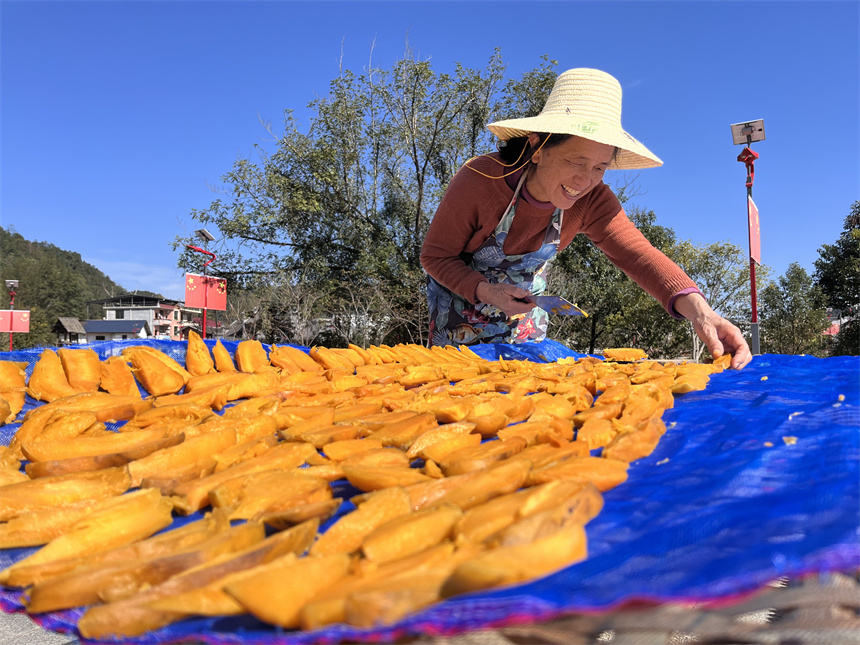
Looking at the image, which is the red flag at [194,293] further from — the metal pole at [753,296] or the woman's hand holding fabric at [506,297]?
the metal pole at [753,296]

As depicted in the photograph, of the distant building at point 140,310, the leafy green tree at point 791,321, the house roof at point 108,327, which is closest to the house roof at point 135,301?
the distant building at point 140,310

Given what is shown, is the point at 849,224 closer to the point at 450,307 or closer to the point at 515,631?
the point at 450,307

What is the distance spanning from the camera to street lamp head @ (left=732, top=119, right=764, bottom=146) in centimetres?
794

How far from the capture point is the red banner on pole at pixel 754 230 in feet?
23.7

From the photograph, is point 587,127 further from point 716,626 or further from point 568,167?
point 716,626

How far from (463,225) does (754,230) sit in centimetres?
599

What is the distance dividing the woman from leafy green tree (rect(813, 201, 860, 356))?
14.4 m

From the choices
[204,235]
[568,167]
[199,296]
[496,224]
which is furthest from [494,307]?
[204,235]

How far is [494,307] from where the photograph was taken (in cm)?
325

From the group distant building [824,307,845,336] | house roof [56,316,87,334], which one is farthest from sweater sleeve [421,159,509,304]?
house roof [56,316,87,334]

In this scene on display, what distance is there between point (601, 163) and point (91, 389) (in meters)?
2.32

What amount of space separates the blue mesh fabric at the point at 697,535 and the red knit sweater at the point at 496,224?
6.15 ft

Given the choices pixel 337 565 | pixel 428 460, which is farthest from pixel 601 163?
pixel 337 565

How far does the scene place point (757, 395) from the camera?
159 cm
